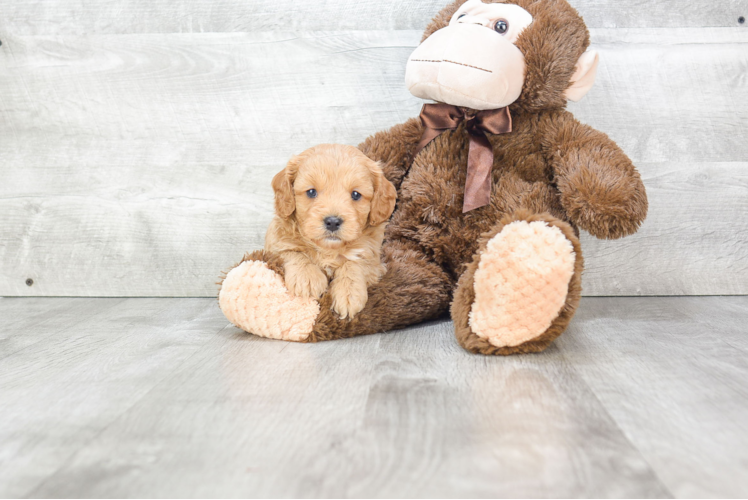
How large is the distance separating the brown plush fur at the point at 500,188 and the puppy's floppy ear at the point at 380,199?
142 mm

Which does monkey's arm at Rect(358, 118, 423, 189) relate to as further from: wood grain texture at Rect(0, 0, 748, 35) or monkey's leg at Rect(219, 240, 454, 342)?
wood grain texture at Rect(0, 0, 748, 35)

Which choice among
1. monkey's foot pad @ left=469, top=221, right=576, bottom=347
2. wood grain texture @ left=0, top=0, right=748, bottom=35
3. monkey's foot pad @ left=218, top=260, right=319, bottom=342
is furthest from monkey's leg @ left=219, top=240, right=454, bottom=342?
wood grain texture @ left=0, top=0, right=748, bottom=35

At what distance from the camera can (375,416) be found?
0.80m

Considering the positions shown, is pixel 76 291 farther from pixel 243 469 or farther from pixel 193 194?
pixel 243 469

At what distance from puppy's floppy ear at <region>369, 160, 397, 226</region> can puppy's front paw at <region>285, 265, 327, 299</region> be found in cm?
14

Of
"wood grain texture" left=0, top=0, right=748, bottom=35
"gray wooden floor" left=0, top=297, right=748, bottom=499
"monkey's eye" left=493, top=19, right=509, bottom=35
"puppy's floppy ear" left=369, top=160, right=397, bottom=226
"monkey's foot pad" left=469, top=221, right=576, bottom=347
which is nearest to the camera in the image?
"gray wooden floor" left=0, top=297, right=748, bottom=499

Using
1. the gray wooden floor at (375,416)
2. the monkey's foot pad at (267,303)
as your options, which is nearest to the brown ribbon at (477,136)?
the gray wooden floor at (375,416)

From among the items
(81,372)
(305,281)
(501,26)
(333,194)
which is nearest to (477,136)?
(501,26)

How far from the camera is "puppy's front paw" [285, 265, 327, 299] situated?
1115 mm

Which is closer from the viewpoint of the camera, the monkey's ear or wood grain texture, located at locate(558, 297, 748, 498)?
wood grain texture, located at locate(558, 297, 748, 498)

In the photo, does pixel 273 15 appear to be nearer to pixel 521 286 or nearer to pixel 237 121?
pixel 237 121

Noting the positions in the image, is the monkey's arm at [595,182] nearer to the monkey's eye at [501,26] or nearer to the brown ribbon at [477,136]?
the brown ribbon at [477,136]

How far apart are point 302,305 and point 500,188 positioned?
46 centimetres

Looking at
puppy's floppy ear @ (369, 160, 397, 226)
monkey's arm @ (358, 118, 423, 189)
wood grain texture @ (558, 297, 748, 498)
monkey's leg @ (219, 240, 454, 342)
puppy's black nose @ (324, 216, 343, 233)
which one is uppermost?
monkey's arm @ (358, 118, 423, 189)
